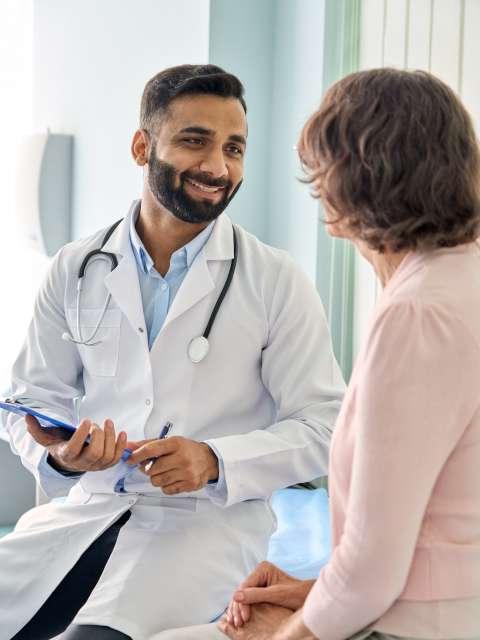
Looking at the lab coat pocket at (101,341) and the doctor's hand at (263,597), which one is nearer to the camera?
the doctor's hand at (263,597)

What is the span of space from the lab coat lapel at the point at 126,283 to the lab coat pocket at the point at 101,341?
30 millimetres

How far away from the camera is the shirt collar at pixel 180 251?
6.18 feet

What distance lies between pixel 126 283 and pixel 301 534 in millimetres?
871

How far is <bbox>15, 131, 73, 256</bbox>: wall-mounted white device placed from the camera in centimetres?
388

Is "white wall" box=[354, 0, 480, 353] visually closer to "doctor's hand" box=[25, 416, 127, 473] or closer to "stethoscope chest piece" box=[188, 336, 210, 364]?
"stethoscope chest piece" box=[188, 336, 210, 364]

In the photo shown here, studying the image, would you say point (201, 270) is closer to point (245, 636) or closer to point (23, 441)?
point (23, 441)

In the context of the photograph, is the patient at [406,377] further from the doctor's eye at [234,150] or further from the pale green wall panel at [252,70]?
the pale green wall panel at [252,70]

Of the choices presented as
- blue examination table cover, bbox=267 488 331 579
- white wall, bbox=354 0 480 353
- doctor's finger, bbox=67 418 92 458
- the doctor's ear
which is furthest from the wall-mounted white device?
doctor's finger, bbox=67 418 92 458

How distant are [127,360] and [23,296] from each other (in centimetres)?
243

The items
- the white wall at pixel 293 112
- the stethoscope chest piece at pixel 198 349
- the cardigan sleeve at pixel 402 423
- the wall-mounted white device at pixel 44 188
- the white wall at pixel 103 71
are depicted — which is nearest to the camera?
the cardigan sleeve at pixel 402 423

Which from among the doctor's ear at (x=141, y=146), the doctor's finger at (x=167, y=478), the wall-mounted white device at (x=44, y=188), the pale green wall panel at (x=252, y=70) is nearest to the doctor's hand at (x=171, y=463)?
the doctor's finger at (x=167, y=478)

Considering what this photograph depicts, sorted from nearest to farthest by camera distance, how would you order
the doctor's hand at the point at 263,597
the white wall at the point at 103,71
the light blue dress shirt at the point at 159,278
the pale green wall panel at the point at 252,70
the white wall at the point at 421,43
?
the doctor's hand at the point at 263,597 < the light blue dress shirt at the point at 159,278 < the white wall at the point at 421,43 < the pale green wall panel at the point at 252,70 < the white wall at the point at 103,71

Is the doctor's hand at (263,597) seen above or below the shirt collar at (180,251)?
below

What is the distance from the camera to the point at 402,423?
988 mm
